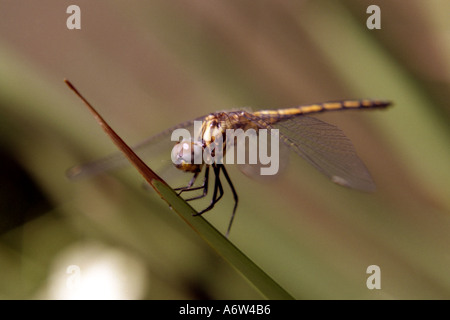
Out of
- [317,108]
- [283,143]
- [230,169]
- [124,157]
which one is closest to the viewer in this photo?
[124,157]

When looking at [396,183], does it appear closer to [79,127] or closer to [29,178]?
[79,127]

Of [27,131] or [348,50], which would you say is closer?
[348,50]

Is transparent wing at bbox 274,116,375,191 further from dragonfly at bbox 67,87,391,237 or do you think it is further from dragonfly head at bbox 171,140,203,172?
dragonfly head at bbox 171,140,203,172

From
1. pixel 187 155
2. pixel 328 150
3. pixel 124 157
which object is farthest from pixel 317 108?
pixel 124 157

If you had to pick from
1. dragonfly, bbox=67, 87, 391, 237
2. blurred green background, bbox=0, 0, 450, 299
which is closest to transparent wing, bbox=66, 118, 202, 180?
dragonfly, bbox=67, 87, 391, 237

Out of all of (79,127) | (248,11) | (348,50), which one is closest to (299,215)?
(348,50)

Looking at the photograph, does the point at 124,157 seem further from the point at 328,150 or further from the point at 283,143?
the point at 328,150
